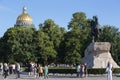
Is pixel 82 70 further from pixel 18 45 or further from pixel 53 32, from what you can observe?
pixel 18 45

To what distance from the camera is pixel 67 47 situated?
82.1 meters

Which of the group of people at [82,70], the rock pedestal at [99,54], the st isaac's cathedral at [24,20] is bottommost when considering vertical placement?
the group of people at [82,70]

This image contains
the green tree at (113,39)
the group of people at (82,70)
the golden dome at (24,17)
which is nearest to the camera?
the group of people at (82,70)

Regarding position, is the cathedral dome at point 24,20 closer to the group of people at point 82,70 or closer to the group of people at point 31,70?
the group of people at point 31,70

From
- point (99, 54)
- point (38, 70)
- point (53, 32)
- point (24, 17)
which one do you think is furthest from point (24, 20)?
point (38, 70)

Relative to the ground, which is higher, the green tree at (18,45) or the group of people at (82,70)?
the green tree at (18,45)

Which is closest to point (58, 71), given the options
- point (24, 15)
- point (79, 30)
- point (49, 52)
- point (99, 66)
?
point (99, 66)

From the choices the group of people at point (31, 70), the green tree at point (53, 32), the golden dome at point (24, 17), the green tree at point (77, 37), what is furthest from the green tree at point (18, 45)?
the golden dome at point (24, 17)

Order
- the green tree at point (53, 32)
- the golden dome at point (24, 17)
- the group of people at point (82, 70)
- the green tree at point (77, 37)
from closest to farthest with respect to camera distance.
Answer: the group of people at point (82, 70)
the green tree at point (77, 37)
the green tree at point (53, 32)
the golden dome at point (24, 17)

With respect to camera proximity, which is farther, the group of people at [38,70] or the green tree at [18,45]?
the green tree at [18,45]

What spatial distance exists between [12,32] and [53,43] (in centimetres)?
1165

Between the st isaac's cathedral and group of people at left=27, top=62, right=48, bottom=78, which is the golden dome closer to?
the st isaac's cathedral

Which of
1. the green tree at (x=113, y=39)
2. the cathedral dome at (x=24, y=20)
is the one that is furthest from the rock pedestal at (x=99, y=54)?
the cathedral dome at (x=24, y=20)

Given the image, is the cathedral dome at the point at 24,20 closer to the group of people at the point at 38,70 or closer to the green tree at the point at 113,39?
the green tree at the point at 113,39
